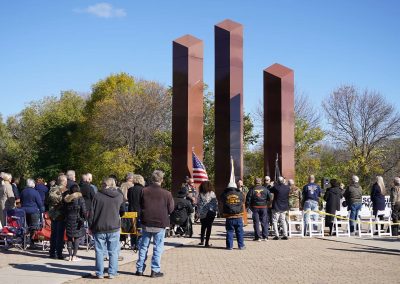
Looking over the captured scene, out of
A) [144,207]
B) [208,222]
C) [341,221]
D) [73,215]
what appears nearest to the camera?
[144,207]

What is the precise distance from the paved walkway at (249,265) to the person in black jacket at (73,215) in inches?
16.2

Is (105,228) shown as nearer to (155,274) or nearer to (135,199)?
(155,274)

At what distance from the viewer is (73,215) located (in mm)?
11445

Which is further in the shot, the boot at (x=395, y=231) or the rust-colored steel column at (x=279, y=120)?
the rust-colored steel column at (x=279, y=120)

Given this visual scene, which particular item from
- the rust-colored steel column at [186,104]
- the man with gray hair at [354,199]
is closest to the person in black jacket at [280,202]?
the man with gray hair at [354,199]

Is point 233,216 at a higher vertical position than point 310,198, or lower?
lower

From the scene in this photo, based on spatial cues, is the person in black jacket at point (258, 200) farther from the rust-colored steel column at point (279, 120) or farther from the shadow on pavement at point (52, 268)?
the rust-colored steel column at point (279, 120)

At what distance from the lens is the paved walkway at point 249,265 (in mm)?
9438

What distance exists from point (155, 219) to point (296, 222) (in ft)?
26.9

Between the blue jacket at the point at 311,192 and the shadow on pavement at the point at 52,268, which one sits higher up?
the blue jacket at the point at 311,192

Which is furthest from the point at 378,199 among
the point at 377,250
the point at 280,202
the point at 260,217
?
the point at 260,217

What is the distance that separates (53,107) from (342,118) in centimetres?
3241

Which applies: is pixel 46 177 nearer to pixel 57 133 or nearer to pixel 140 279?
pixel 57 133

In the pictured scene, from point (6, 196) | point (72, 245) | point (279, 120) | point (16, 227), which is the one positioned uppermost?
point (279, 120)
